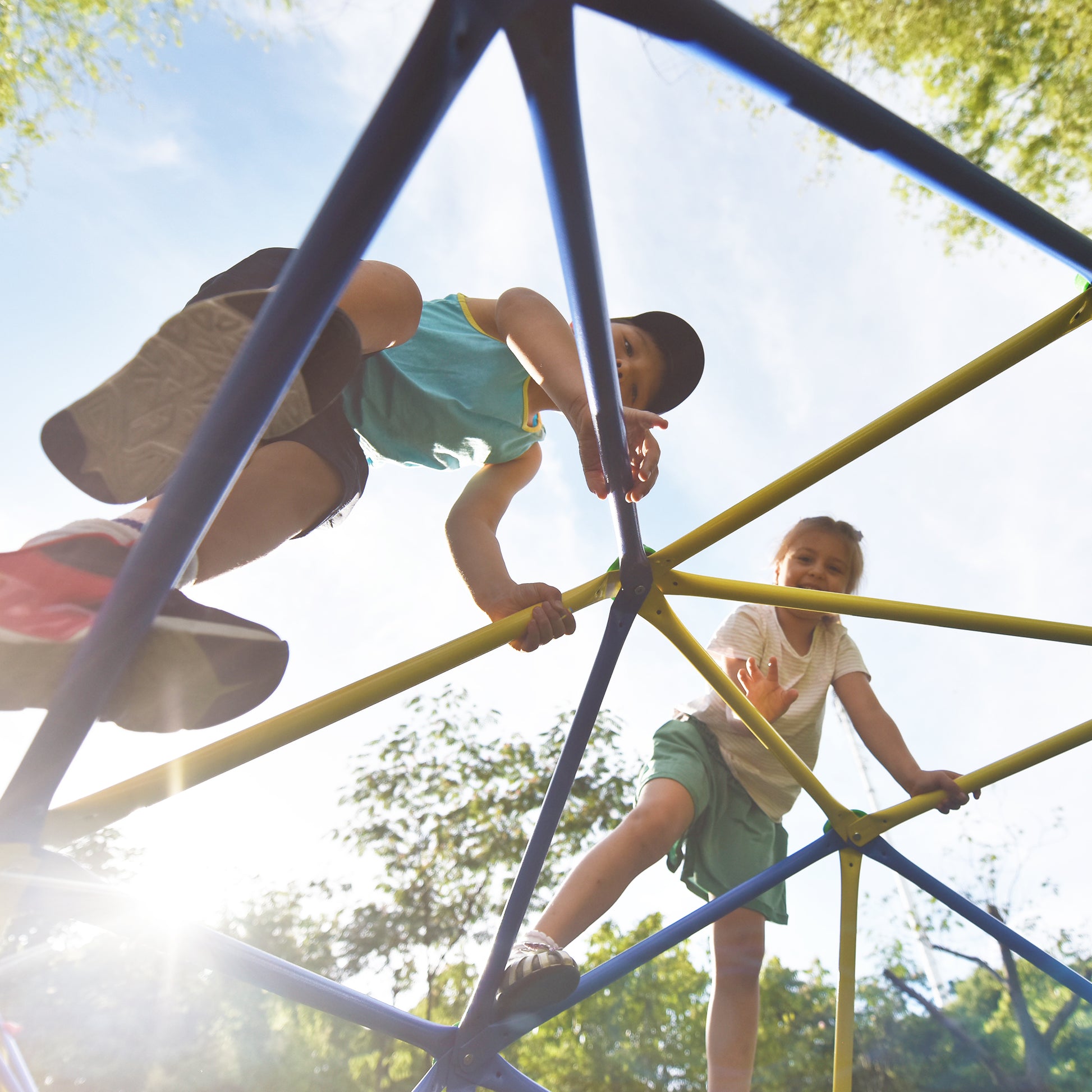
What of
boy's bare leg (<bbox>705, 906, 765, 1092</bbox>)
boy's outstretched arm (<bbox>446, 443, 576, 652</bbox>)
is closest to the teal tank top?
boy's outstretched arm (<bbox>446, 443, 576, 652</bbox>)

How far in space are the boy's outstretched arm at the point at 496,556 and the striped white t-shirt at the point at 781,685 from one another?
0.59 meters

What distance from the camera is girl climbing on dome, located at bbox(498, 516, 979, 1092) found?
4.94 feet

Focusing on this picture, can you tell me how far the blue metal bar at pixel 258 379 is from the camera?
0.47m

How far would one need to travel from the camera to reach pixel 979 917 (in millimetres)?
1620

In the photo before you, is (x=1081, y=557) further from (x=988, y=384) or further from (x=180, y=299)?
(x=180, y=299)

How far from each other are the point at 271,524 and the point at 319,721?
24 cm

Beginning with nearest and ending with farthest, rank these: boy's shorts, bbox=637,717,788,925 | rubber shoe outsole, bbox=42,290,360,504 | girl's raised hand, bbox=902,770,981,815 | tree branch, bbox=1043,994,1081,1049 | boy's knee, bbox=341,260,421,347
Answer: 1. rubber shoe outsole, bbox=42,290,360,504
2. boy's knee, bbox=341,260,421,347
3. girl's raised hand, bbox=902,770,981,815
4. boy's shorts, bbox=637,717,788,925
5. tree branch, bbox=1043,994,1081,1049

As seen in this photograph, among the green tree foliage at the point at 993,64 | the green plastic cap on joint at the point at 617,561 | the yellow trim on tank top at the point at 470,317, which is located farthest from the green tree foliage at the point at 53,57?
the green tree foliage at the point at 993,64

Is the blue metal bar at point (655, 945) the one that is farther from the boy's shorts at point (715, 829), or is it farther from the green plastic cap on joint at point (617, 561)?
the green plastic cap on joint at point (617, 561)

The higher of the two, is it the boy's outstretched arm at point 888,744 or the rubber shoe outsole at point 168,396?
the boy's outstretched arm at point 888,744

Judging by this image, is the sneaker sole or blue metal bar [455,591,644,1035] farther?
blue metal bar [455,591,644,1035]

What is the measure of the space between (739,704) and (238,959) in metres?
0.84

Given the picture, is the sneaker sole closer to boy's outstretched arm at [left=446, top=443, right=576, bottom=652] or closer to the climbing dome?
the climbing dome

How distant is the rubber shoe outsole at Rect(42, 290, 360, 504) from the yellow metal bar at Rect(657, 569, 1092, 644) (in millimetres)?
647
